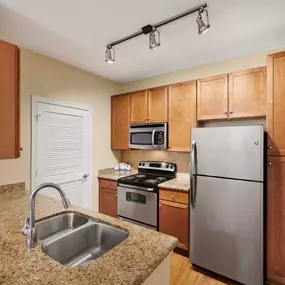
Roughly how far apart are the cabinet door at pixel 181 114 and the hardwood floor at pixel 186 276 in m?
1.42

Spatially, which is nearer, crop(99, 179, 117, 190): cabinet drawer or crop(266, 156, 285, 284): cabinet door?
crop(266, 156, 285, 284): cabinet door

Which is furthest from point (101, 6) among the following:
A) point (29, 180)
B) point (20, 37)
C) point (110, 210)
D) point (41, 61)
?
point (110, 210)

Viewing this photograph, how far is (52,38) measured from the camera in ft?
7.04

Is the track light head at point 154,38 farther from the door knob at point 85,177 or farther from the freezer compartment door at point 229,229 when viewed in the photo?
the door knob at point 85,177

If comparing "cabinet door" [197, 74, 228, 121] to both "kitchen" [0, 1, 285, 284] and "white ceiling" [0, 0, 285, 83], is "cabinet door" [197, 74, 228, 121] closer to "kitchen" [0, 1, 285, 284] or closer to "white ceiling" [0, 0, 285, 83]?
"kitchen" [0, 1, 285, 284]

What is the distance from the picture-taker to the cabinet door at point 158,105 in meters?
2.99

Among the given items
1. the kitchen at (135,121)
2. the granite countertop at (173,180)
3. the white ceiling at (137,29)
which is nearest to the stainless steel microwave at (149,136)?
the kitchen at (135,121)

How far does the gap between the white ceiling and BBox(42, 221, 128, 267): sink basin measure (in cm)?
172

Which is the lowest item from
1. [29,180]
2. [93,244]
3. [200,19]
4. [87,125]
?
[93,244]

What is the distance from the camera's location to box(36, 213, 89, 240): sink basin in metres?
1.40

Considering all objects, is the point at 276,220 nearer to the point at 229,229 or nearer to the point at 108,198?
the point at 229,229

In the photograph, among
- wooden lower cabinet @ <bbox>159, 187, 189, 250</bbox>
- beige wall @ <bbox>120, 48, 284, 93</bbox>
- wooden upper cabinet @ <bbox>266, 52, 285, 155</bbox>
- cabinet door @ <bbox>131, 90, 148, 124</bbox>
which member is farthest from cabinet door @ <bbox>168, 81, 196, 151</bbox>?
wooden upper cabinet @ <bbox>266, 52, 285, 155</bbox>

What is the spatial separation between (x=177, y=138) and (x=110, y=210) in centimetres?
158

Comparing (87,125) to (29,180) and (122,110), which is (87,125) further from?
(29,180)
